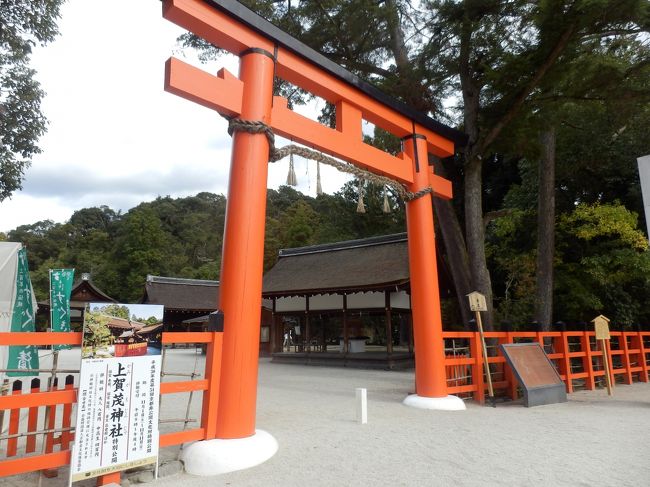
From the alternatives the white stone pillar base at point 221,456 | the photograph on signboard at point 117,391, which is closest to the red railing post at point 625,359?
the white stone pillar base at point 221,456

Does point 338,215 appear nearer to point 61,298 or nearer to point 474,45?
point 474,45

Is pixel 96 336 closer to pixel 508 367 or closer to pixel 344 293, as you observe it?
pixel 508 367

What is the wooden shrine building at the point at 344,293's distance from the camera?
1160cm

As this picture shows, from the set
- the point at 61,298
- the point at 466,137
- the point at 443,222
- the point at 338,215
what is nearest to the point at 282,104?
the point at 61,298

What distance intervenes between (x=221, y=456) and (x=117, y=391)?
3.01ft

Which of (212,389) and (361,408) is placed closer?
(212,389)

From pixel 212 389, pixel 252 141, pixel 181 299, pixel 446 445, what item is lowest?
pixel 446 445

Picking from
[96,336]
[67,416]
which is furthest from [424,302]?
[67,416]

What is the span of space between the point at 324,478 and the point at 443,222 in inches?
242

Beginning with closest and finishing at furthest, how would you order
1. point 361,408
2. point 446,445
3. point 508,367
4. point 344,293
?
point 446,445 → point 361,408 → point 508,367 → point 344,293

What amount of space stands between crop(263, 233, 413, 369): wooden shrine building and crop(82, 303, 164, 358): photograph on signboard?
26.9ft

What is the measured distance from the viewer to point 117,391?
9.01ft

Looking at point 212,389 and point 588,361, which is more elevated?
point 212,389

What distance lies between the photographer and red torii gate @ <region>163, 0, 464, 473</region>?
330 cm
